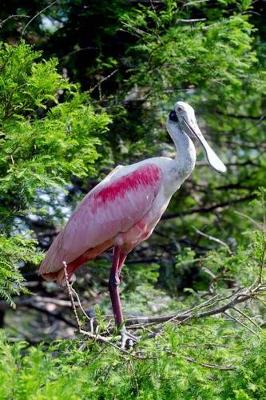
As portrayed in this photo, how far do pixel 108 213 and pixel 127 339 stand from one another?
1.36m

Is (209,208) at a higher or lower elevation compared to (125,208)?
lower

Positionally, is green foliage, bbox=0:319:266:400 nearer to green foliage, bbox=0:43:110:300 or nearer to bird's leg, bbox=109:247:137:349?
green foliage, bbox=0:43:110:300

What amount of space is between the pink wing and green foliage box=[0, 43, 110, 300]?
477 millimetres

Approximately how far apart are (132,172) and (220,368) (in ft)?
6.77

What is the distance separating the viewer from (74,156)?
6.91 m

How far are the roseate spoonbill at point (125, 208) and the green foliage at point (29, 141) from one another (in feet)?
1.58

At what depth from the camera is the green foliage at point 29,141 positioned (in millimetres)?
6535

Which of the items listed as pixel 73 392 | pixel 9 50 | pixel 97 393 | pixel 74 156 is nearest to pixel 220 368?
pixel 97 393

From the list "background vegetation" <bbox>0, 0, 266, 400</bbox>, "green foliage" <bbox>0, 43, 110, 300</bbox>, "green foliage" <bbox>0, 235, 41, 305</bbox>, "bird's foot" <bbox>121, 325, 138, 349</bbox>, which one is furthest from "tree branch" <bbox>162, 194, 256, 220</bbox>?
"bird's foot" <bbox>121, 325, 138, 349</bbox>

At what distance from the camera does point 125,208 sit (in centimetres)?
749

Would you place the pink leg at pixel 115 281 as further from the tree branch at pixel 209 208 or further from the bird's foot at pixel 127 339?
the tree branch at pixel 209 208

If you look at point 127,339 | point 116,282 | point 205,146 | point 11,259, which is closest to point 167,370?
point 127,339

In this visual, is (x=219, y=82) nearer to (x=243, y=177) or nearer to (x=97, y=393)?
(x=243, y=177)

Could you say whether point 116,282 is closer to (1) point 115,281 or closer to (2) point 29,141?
(1) point 115,281
